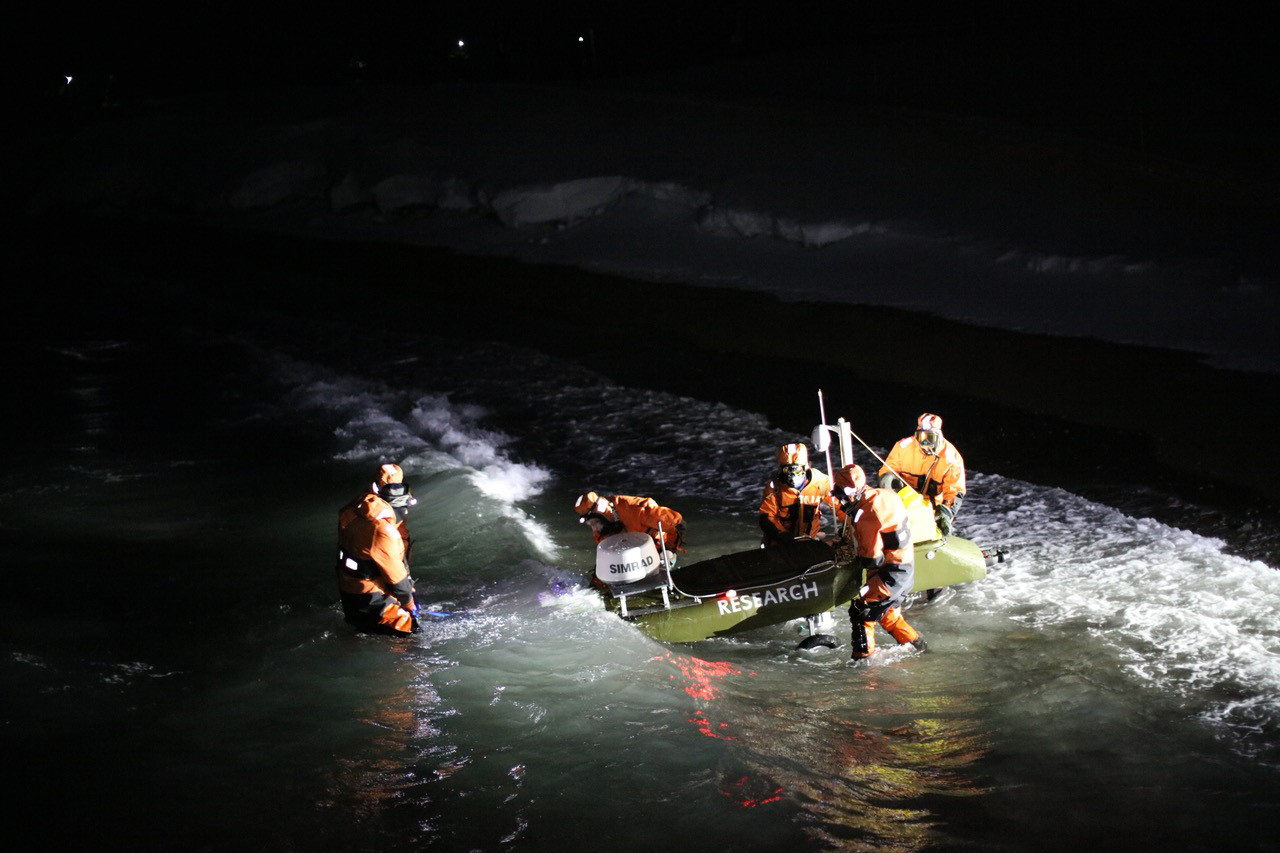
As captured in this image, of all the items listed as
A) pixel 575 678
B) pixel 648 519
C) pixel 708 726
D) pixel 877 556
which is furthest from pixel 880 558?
pixel 575 678

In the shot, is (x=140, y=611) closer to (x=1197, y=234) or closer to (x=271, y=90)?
(x=1197, y=234)

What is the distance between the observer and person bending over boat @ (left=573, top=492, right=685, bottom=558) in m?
7.70

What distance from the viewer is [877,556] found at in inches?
275

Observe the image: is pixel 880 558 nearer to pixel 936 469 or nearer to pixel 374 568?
pixel 936 469

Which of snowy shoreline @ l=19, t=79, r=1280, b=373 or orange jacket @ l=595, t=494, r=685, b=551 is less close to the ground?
snowy shoreline @ l=19, t=79, r=1280, b=373

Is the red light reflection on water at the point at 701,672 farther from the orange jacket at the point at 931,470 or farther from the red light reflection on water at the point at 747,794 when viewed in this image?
the orange jacket at the point at 931,470

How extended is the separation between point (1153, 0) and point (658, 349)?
19.9 m

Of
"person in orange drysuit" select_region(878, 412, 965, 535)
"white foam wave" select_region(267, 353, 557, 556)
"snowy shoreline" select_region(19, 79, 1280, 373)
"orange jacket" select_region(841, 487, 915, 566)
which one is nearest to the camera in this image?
"orange jacket" select_region(841, 487, 915, 566)

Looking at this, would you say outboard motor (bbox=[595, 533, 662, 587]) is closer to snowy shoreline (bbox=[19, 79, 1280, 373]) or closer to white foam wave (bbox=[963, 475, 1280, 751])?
white foam wave (bbox=[963, 475, 1280, 751])

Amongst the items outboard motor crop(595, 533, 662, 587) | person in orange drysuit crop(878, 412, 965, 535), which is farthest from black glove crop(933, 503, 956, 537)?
outboard motor crop(595, 533, 662, 587)

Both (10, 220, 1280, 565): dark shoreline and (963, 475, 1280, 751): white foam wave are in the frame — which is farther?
(10, 220, 1280, 565): dark shoreline

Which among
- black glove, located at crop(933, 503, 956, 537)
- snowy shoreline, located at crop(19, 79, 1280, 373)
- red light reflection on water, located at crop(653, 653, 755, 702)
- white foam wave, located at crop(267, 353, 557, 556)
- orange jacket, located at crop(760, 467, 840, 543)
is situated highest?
snowy shoreline, located at crop(19, 79, 1280, 373)

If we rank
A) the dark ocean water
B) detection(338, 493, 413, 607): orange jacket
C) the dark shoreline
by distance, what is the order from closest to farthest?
the dark ocean water
detection(338, 493, 413, 607): orange jacket
the dark shoreline

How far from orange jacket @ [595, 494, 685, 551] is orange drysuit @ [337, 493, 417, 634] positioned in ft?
4.46
